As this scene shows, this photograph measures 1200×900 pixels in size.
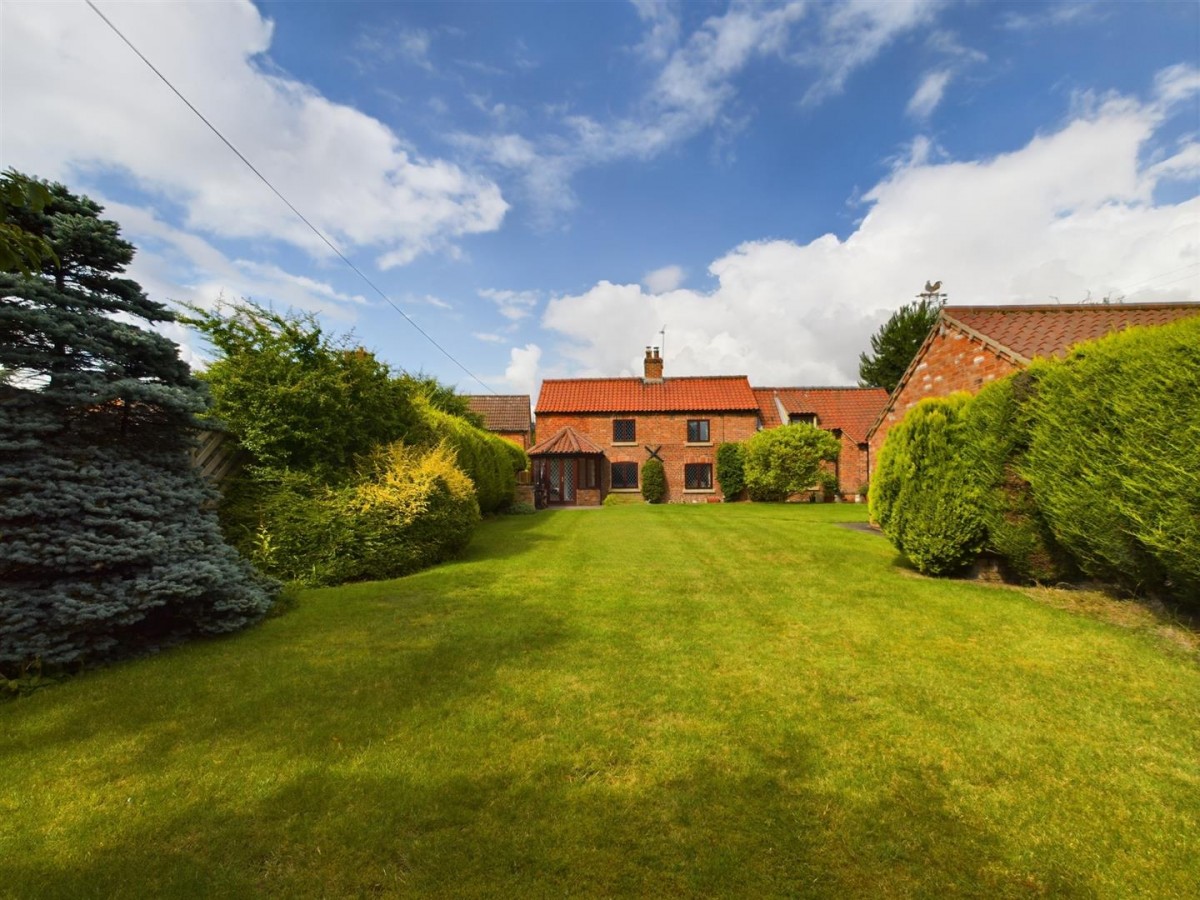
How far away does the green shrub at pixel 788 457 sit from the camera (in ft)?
83.7

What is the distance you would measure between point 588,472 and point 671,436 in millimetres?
5236

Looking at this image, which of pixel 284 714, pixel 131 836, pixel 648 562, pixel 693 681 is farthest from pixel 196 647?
pixel 648 562

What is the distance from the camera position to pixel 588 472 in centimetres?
2838

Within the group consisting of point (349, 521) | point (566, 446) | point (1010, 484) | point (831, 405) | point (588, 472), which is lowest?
point (349, 521)

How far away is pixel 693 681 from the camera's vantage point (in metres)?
4.33

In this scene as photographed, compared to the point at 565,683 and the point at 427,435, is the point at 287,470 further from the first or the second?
the point at 565,683

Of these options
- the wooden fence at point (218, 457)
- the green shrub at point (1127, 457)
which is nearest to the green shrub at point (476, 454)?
the wooden fence at point (218, 457)

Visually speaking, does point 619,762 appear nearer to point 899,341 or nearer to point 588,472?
point 588,472

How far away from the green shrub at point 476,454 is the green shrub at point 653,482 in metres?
8.79

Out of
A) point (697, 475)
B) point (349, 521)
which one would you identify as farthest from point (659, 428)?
point (349, 521)

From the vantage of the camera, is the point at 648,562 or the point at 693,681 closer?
the point at 693,681

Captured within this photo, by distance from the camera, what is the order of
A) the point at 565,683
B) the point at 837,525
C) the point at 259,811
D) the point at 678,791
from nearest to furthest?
the point at 259,811 < the point at 678,791 < the point at 565,683 < the point at 837,525

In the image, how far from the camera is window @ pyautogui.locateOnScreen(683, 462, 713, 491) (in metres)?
29.3

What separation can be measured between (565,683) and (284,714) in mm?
2039
